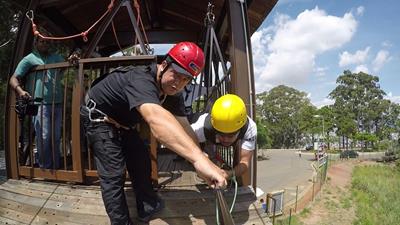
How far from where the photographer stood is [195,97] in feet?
20.1

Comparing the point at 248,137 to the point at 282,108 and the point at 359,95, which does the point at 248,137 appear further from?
the point at 359,95

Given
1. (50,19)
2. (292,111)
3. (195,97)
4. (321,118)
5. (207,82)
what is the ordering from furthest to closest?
(292,111)
(321,118)
(207,82)
(50,19)
(195,97)

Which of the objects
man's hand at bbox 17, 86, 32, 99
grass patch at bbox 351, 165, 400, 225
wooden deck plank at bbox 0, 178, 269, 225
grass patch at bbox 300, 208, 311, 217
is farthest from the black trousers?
grass patch at bbox 351, 165, 400, 225

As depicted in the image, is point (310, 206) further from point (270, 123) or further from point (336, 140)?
point (270, 123)

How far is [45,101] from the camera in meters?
4.43

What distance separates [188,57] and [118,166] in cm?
110

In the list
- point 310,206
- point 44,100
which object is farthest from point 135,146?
point 310,206

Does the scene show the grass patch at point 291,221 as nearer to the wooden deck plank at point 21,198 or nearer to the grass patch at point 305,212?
the grass patch at point 305,212

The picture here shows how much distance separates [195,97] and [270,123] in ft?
245

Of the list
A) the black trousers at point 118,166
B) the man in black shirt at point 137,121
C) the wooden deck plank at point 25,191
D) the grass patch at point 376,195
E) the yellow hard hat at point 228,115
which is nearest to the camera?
the man in black shirt at point 137,121

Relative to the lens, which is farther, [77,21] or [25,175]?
[77,21]

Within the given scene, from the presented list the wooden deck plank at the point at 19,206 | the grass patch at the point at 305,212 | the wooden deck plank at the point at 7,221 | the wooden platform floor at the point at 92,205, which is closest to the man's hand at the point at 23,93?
the wooden platform floor at the point at 92,205

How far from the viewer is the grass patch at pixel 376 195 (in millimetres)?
25453

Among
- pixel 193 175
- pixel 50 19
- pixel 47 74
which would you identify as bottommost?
pixel 193 175
